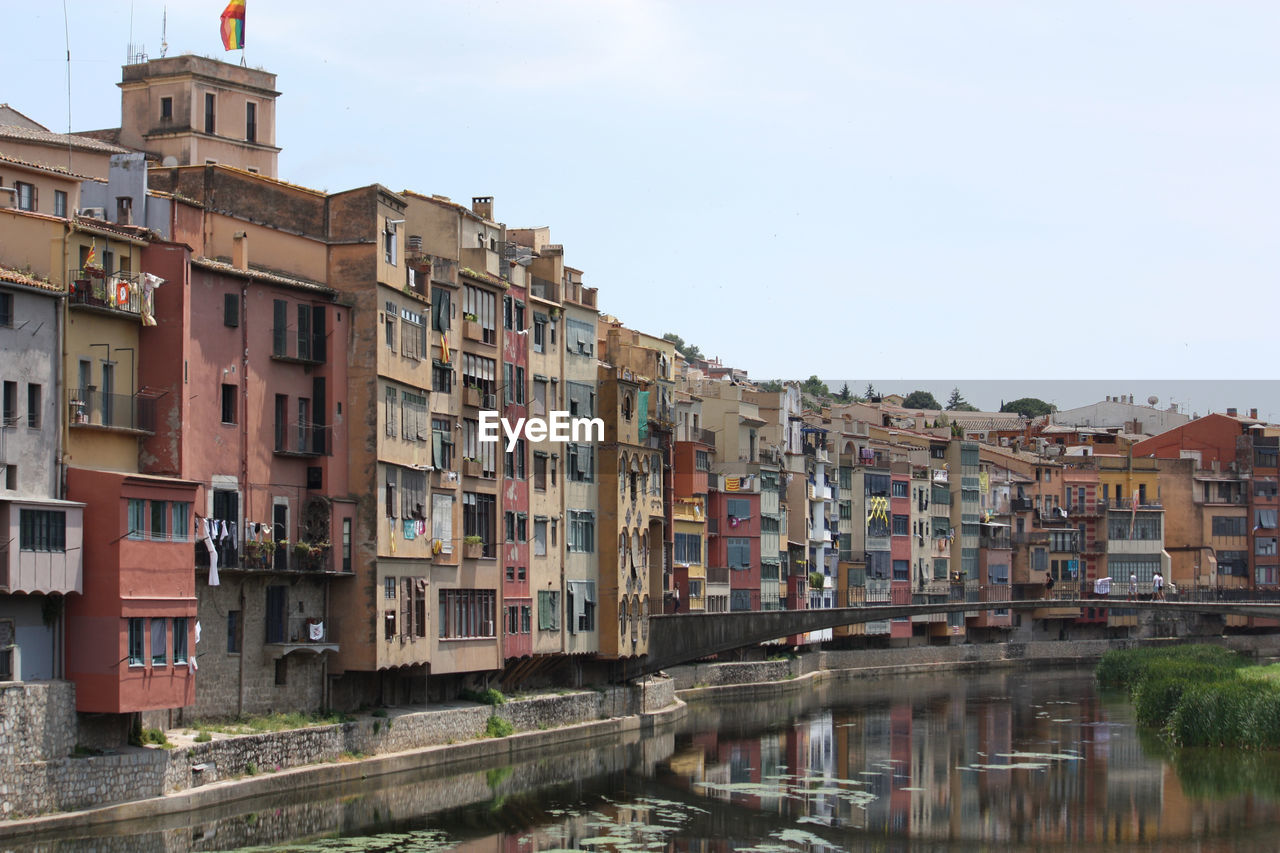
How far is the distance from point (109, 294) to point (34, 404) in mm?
3551

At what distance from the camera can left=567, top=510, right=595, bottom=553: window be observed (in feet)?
232

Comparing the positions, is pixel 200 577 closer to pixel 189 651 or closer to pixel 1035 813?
pixel 189 651

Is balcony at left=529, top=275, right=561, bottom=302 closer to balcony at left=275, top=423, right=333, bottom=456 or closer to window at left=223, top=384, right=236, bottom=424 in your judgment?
balcony at left=275, top=423, right=333, bottom=456

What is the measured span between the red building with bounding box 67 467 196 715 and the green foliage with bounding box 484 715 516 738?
16525 mm

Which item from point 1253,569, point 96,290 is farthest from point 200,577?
point 1253,569

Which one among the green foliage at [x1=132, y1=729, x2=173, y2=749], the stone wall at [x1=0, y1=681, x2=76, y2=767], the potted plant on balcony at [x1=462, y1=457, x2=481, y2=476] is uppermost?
the potted plant on balcony at [x1=462, y1=457, x2=481, y2=476]

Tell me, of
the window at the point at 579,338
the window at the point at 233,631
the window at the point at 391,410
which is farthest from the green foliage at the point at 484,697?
the window at the point at 579,338

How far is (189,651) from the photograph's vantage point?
46.0 m

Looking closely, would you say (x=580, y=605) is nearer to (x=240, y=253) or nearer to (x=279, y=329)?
(x=279, y=329)

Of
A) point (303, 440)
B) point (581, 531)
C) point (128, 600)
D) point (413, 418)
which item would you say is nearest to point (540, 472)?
point (581, 531)

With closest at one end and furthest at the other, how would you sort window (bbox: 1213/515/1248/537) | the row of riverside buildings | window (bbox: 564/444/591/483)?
the row of riverside buildings
window (bbox: 564/444/591/483)
window (bbox: 1213/515/1248/537)

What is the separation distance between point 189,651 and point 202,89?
38.9m

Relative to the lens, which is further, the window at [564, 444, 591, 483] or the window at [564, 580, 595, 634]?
the window at [564, 444, 591, 483]

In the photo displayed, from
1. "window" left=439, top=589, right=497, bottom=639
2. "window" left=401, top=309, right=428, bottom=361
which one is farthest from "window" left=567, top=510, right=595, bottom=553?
"window" left=401, top=309, right=428, bottom=361
